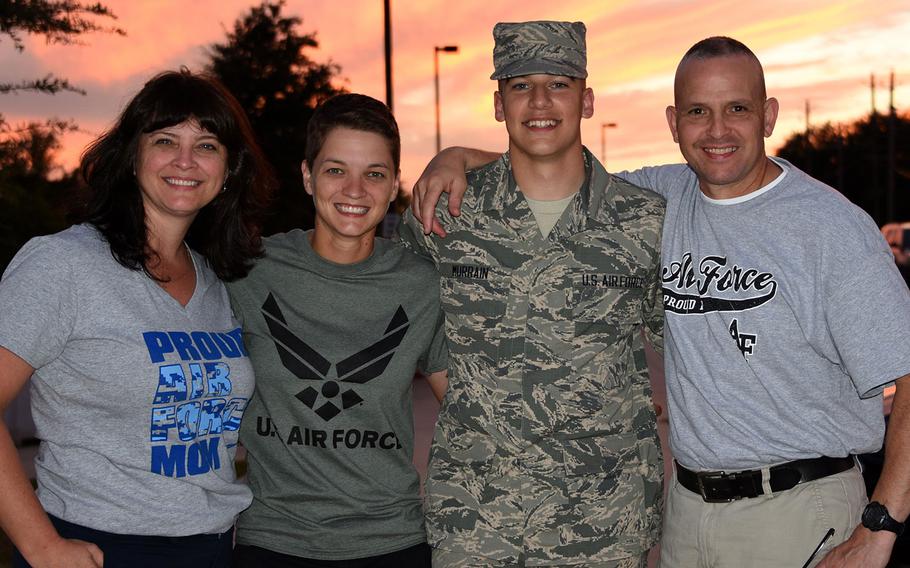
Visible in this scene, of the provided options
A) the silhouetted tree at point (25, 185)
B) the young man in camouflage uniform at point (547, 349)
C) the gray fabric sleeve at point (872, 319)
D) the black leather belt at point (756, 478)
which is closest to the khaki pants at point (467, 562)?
the young man in camouflage uniform at point (547, 349)

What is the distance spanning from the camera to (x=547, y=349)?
4316 mm

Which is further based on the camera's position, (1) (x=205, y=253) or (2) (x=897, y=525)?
(1) (x=205, y=253)

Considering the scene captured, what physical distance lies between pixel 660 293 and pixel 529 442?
915 mm

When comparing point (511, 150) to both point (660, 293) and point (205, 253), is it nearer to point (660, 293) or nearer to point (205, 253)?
point (660, 293)

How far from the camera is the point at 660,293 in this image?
4547 mm

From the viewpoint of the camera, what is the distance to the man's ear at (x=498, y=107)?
469 cm

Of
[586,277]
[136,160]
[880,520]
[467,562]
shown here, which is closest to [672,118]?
[586,277]

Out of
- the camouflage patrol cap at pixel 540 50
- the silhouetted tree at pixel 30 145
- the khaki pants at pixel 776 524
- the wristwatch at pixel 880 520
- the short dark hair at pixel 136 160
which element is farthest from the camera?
the silhouetted tree at pixel 30 145

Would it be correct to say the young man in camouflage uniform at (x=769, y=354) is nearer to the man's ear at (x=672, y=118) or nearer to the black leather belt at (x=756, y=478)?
the black leather belt at (x=756, y=478)

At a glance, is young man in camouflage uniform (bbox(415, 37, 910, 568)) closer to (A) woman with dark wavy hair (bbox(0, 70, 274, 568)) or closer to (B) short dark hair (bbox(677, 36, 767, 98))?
(B) short dark hair (bbox(677, 36, 767, 98))

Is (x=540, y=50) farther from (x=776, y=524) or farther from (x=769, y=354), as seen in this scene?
(x=776, y=524)

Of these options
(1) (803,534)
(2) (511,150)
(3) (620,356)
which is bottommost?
(1) (803,534)

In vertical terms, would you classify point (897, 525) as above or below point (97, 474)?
below

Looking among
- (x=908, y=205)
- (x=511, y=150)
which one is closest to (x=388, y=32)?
(x=511, y=150)
